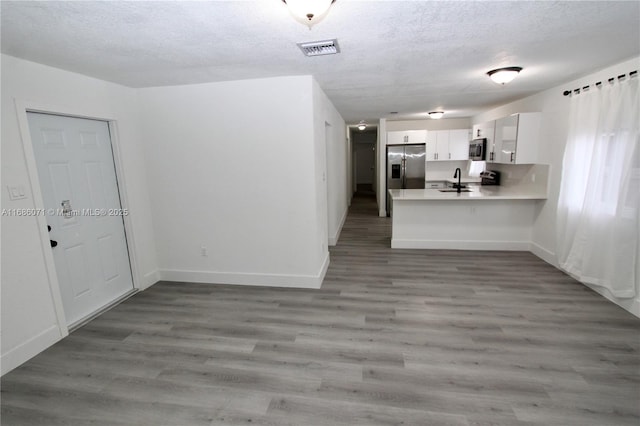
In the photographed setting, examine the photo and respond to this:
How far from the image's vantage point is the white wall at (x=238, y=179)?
11.6ft

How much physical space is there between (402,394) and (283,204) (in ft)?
7.70

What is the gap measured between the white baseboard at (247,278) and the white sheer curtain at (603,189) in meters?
3.13

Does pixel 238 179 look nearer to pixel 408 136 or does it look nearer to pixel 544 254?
pixel 544 254

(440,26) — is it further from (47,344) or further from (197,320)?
(47,344)

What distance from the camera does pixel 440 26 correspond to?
2.10 m

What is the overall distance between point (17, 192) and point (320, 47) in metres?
2.77

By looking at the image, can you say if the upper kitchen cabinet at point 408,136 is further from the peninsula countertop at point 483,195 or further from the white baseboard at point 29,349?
the white baseboard at point 29,349

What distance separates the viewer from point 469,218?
5.11 m

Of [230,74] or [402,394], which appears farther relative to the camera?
[230,74]

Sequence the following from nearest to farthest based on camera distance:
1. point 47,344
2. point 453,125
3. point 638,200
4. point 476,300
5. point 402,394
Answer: point 402,394
point 47,344
point 638,200
point 476,300
point 453,125

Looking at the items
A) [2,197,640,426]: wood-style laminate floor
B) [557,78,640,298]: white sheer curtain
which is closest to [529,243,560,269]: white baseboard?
[557,78,640,298]: white sheer curtain

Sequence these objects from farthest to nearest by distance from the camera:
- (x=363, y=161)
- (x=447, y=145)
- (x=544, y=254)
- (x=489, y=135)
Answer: (x=363, y=161), (x=447, y=145), (x=489, y=135), (x=544, y=254)

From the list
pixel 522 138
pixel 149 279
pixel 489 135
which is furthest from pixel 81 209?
pixel 489 135

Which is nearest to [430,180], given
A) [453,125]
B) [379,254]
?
[453,125]
